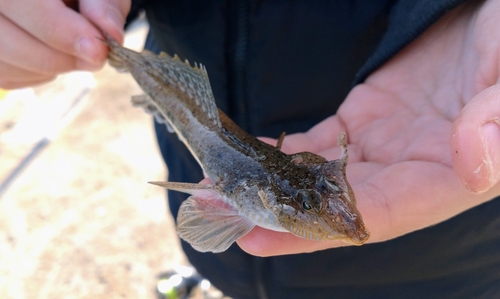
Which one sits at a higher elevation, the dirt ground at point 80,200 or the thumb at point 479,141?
the dirt ground at point 80,200

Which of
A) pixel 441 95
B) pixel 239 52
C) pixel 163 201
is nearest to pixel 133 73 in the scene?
pixel 239 52

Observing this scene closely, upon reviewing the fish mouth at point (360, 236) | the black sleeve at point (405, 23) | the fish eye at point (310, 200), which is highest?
the black sleeve at point (405, 23)

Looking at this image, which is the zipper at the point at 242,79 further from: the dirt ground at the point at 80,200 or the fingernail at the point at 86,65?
the dirt ground at the point at 80,200

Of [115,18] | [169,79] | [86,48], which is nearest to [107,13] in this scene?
[115,18]

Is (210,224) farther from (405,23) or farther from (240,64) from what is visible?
(405,23)

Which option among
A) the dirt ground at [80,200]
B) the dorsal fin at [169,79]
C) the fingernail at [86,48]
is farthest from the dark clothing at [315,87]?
the dirt ground at [80,200]

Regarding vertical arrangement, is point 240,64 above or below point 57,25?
below
